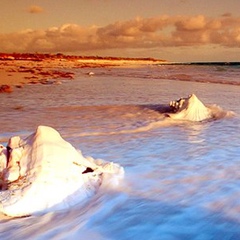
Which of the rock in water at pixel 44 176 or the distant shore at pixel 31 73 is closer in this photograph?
the rock in water at pixel 44 176

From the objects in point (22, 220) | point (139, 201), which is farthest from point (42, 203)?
point (139, 201)

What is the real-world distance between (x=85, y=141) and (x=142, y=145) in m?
0.83

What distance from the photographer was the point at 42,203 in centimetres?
280

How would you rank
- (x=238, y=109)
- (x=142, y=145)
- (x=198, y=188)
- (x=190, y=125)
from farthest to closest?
1. (x=238, y=109)
2. (x=190, y=125)
3. (x=142, y=145)
4. (x=198, y=188)

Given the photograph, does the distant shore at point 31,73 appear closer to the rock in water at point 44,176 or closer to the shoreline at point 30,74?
the shoreline at point 30,74

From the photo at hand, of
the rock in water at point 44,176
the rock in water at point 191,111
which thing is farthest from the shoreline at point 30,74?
the rock in water at point 44,176

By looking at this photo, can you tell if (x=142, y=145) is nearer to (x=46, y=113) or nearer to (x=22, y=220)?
(x=22, y=220)

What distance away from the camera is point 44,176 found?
2941mm

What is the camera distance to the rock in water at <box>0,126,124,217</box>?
9.05 ft

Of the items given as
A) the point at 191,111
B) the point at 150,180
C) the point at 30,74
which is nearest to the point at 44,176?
the point at 150,180

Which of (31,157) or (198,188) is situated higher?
(31,157)

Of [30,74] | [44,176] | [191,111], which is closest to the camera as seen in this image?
[44,176]

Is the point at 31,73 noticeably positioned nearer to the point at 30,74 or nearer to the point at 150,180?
the point at 30,74

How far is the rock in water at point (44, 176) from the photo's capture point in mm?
2760
